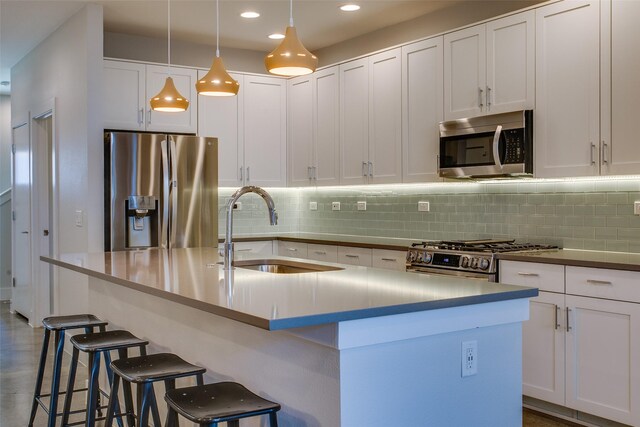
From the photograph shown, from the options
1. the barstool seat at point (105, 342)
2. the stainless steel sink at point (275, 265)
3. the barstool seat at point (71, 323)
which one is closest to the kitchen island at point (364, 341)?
the barstool seat at point (105, 342)

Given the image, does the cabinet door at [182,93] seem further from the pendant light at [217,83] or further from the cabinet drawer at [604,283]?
the cabinet drawer at [604,283]

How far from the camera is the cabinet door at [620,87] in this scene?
373 centimetres

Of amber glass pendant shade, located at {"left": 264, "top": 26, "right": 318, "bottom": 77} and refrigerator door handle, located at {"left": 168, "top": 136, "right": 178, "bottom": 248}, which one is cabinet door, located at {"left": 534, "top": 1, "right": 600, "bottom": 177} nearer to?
amber glass pendant shade, located at {"left": 264, "top": 26, "right": 318, "bottom": 77}

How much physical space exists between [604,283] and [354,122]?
2.83m

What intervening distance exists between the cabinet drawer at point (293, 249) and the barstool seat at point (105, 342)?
2810mm

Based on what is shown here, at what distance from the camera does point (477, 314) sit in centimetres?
232

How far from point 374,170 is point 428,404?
349cm

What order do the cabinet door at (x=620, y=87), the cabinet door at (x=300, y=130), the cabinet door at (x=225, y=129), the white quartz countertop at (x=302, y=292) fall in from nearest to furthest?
the white quartz countertop at (x=302, y=292), the cabinet door at (x=620, y=87), the cabinet door at (x=225, y=129), the cabinet door at (x=300, y=130)

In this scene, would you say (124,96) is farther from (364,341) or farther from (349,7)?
(364,341)

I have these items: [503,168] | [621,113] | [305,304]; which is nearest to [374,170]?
[503,168]

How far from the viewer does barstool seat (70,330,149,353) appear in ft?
10.1

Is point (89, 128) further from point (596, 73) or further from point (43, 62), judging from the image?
point (596, 73)

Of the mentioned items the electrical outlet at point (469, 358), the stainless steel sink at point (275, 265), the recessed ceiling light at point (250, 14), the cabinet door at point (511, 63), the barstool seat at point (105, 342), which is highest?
the recessed ceiling light at point (250, 14)

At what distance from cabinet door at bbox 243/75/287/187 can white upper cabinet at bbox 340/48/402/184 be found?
882mm
